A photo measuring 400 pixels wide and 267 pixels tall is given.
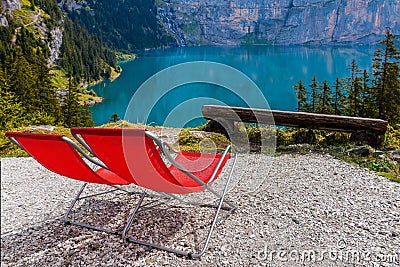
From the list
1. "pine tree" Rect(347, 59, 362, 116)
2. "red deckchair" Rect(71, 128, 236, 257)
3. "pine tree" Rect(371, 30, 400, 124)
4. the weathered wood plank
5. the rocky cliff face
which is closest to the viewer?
"red deckchair" Rect(71, 128, 236, 257)

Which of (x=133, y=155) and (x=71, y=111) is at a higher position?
(x=133, y=155)

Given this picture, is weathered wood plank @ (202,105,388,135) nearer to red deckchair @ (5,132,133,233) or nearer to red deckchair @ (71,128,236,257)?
red deckchair @ (71,128,236,257)

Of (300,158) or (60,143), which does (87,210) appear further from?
(300,158)

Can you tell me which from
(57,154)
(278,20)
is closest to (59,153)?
(57,154)

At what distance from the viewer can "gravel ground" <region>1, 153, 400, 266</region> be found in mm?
2664

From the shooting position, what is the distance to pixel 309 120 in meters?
6.38

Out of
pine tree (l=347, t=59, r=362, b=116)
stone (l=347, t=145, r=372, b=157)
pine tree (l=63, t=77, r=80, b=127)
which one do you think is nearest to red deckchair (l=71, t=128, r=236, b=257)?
stone (l=347, t=145, r=372, b=157)

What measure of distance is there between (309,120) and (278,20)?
633 feet

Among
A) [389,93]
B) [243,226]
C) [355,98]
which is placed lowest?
[355,98]

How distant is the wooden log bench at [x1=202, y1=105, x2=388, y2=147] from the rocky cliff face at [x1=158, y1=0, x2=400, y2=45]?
545 feet

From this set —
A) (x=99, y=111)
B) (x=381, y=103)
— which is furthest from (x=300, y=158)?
(x=99, y=111)

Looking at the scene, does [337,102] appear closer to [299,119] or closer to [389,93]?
[389,93]

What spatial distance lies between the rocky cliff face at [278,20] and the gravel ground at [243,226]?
169170 millimetres

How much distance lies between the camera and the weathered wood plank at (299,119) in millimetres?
6027
